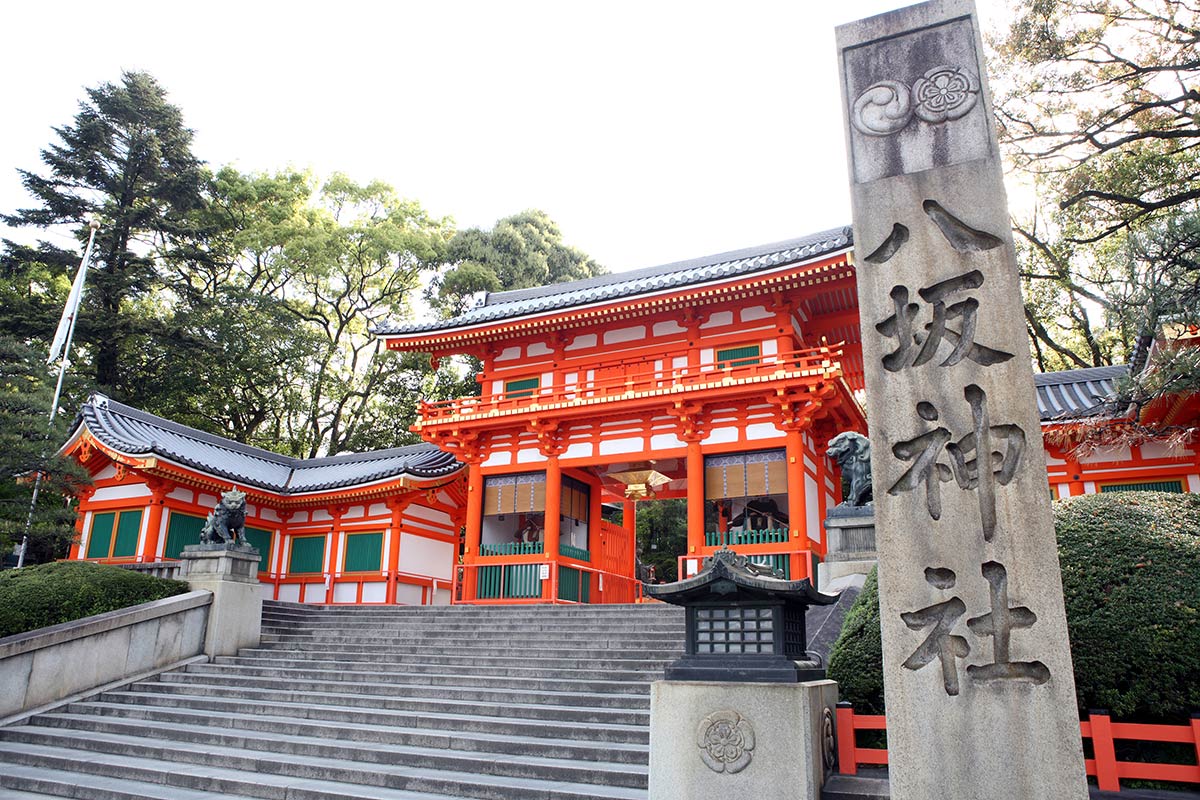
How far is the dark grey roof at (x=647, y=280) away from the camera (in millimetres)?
15742

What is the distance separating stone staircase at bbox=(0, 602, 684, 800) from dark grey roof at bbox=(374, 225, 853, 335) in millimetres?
7497

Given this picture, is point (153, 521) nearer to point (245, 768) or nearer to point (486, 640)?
point (486, 640)

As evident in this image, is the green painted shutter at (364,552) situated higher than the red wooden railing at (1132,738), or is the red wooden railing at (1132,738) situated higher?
the green painted shutter at (364,552)

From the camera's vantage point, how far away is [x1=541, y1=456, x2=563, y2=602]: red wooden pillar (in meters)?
16.2

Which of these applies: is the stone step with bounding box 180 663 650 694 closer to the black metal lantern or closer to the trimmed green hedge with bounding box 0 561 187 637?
the trimmed green hedge with bounding box 0 561 187 637

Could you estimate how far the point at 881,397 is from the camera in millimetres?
4156

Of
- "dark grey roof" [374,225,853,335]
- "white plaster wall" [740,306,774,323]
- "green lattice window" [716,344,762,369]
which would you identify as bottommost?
"green lattice window" [716,344,762,369]

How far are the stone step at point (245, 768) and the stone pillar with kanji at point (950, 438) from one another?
10.1ft

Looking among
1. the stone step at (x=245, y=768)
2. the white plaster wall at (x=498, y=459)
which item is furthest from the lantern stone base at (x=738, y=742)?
the white plaster wall at (x=498, y=459)

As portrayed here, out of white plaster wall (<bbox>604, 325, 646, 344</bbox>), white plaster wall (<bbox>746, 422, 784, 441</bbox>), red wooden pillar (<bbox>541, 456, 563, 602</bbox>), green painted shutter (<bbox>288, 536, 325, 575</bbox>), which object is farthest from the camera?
green painted shutter (<bbox>288, 536, 325, 575</bbox>)

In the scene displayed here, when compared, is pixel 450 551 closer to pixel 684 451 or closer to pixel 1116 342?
pixel 684 451

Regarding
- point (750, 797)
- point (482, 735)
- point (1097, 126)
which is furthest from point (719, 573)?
point (1097, 126)

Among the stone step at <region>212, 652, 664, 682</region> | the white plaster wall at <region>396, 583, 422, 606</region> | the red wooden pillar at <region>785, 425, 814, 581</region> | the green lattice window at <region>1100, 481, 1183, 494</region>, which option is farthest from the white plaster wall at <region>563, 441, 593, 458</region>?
the green lattice window at <region>1100, 481, 1183, 494</region>

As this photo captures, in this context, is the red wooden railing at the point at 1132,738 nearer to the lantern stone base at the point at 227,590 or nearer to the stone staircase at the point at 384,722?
the stone staircase at the point at 384,722
